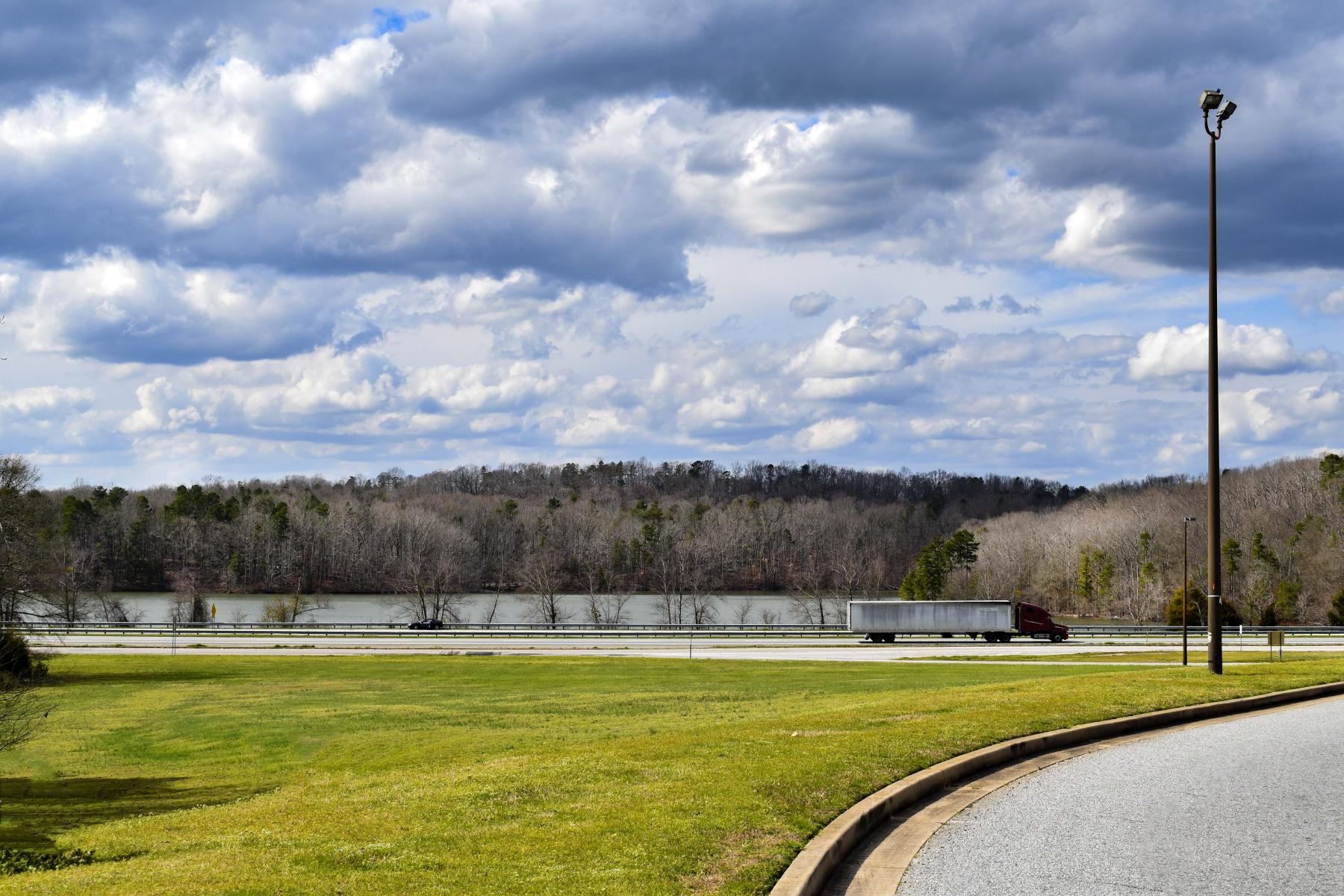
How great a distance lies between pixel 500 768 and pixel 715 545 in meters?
142

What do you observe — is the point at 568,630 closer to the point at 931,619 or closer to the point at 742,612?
the point at 931,619

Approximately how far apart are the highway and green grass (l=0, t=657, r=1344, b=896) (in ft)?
44.0

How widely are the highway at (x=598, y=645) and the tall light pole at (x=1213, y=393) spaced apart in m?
24.2

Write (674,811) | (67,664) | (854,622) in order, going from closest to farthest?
(674,811) < (67,664) < (854,622)

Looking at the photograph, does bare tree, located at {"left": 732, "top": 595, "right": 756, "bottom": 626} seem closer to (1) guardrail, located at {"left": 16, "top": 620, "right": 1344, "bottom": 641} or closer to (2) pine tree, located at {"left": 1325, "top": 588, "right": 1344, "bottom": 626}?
(1) guardrail, located at {"left": 16, "top": 620, "right": 1344, "bottom": 641}

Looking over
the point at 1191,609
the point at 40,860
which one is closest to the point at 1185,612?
the point at 40,860

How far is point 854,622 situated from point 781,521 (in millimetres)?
109953

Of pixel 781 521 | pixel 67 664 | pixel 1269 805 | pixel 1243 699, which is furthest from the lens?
pixel 781 521

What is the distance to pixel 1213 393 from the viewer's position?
2269 cm

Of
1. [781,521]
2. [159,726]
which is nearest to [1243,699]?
[159,726]

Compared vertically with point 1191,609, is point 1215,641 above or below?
above

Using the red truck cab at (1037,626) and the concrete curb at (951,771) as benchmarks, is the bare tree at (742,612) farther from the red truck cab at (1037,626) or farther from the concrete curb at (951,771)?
the concrete curb at (951,771)

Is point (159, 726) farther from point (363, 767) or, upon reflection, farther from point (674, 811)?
point (674, 811)

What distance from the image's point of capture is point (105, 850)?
10.8m
